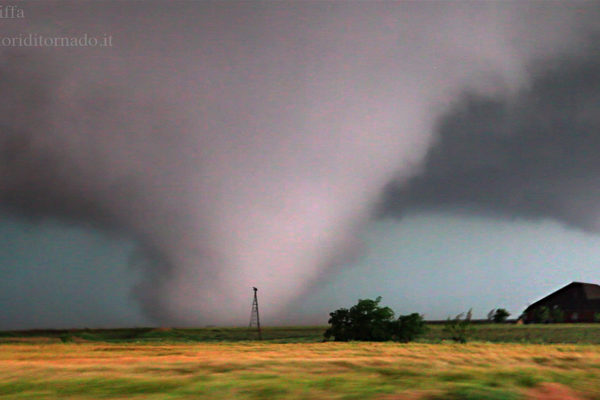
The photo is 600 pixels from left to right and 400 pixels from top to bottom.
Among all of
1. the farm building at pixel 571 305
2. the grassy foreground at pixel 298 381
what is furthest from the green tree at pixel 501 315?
the grassy foreground at pixel 298 381

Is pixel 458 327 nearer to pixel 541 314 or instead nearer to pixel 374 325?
pixel 374 325

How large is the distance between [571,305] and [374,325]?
54.0 m

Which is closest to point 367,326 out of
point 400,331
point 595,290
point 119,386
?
point 400,331

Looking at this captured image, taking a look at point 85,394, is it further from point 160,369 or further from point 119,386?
point 160,369

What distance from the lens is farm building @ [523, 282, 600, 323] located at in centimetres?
7731

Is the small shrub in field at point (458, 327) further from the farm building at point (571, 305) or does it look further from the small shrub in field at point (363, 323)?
the farm building at point (571, 305)

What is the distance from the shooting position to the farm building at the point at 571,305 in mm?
77312

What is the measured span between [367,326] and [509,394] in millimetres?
32133

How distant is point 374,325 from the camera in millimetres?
40562

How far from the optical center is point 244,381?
374 inches

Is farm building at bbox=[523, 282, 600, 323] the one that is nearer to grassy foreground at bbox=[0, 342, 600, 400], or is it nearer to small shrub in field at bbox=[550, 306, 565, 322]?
small shrub in field at bbox=[550, 306, 565, 322]

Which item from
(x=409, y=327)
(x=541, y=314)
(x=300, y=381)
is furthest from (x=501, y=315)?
(x=300, y=381)

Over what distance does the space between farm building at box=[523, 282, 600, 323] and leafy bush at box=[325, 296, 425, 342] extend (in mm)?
48952

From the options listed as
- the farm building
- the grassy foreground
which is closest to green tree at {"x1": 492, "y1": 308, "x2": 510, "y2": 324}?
the farm building
